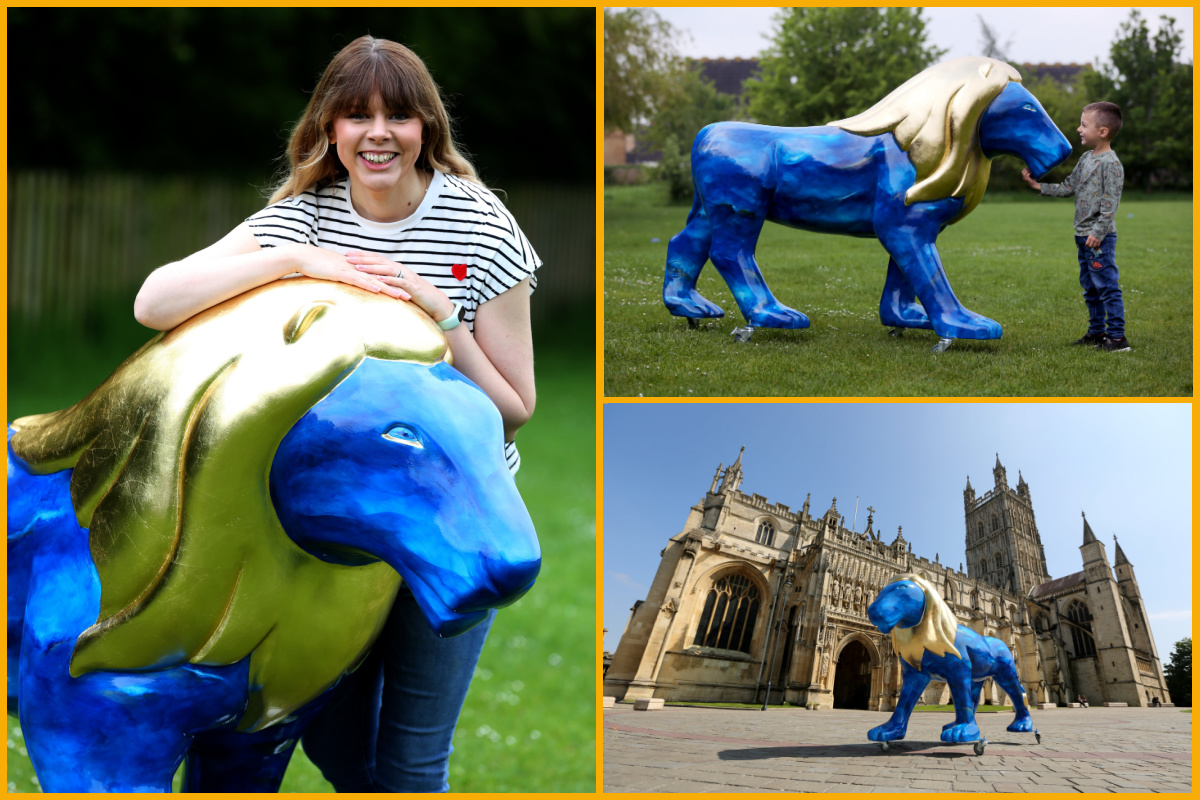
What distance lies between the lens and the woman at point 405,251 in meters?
1.92

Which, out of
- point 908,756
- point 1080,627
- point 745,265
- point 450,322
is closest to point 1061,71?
point 1080,627

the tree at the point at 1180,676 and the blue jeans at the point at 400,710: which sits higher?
the blue jeans at the point at 400,710

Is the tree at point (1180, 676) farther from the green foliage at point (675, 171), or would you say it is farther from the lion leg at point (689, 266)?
the green foliage at point (675, 171)

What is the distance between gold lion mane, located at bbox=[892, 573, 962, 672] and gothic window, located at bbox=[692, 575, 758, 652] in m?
3.54

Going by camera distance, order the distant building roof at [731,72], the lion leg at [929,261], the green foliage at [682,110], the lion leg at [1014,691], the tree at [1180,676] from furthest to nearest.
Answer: the distant building roof at [731,72] → the green foliage at [682,110] → the tree at [1180,676] → the lion leg at [1014,691] → the lion leg at [929,261]

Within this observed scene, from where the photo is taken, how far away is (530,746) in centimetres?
476

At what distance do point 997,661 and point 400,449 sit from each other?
13.2ft

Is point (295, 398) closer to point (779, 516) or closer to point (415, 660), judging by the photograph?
point (415, 660)

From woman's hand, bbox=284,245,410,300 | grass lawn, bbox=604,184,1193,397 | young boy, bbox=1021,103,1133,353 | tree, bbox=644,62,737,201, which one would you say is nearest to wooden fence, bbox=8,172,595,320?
tree, bbox=644,62,737,201

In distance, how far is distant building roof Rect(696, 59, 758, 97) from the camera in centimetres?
2175

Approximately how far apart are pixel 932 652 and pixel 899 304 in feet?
6.10

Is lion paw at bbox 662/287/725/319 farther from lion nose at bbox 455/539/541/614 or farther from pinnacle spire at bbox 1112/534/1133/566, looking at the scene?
lion nose at bbox 455/539/541/614

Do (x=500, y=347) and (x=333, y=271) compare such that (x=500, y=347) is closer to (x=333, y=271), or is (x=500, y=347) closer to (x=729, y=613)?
(x=333, y=271)

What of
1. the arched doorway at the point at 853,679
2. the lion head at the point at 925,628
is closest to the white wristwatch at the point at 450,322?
the lion head at the point at 925,628
